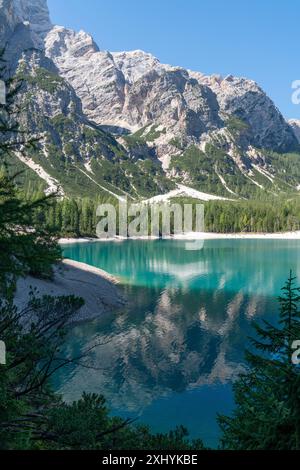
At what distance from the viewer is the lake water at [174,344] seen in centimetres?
2962

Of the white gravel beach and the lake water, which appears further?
the white gravel beach

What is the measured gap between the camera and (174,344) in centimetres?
4225

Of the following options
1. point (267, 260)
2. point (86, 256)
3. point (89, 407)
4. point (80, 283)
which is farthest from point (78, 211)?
point (89, 407)

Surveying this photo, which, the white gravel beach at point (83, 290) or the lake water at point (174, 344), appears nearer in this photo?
the lake water at point (174, 344)

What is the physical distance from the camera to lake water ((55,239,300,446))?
Result: 29.6 metres

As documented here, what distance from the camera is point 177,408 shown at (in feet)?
95.9

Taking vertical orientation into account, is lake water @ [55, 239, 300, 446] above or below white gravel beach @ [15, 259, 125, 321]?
below

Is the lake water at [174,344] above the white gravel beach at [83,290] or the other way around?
the other way around

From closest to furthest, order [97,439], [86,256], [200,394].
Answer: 1. [97,439]
2. [200,394]
3. [86,256]

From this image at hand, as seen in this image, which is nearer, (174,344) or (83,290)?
(174,344)

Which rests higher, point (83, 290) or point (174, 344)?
point (83, 290)

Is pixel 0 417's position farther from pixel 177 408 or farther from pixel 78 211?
pixel 78 211

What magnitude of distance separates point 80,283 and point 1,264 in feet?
172

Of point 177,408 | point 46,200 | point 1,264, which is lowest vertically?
point 177,408
